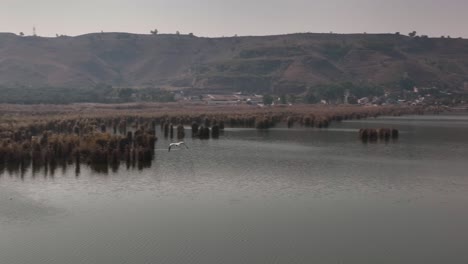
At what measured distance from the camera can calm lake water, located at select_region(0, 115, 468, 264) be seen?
26.9 metres

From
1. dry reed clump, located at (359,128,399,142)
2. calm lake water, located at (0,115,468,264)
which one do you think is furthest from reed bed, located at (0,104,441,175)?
calm lake water, located at (0,115,468,264)

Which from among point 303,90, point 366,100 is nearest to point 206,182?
point 366,100

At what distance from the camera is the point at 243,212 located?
3350 centimetres

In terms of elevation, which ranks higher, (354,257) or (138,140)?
(138,140)

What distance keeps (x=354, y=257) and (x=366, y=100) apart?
15053cm

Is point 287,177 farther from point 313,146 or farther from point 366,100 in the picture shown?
point 366,100

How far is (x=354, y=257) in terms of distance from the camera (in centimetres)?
2631

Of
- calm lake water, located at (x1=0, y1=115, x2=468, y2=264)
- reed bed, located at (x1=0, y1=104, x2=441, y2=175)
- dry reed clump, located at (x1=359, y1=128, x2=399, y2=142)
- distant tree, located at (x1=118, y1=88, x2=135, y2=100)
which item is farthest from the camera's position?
distant tree, located at (x1=118, y1=88, x2=135, y2=100)

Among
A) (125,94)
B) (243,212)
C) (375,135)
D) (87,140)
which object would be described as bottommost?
(243,212)

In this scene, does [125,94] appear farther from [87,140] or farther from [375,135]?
[87,140]

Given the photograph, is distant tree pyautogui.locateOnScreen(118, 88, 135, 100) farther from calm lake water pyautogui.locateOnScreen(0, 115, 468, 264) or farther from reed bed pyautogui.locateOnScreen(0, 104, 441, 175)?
calm lake water pyautogui.locateOnScreen(0, 115, 468, 264)

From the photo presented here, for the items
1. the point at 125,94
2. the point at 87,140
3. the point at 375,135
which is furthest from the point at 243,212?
the point at 125,94

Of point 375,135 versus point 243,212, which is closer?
point 243,212

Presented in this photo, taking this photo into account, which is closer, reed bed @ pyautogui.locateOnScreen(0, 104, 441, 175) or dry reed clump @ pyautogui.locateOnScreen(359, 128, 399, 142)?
reed bed @ pyautogui.locateOnScreen(0, 104, 441, 175)
